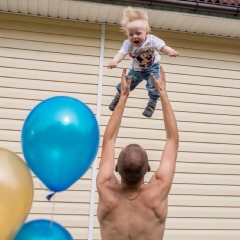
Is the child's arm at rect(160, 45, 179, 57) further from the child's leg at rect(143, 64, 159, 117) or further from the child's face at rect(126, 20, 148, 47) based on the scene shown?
the child's leg at rect(143, 64, 159, 117)

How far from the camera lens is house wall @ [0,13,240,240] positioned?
5.97m

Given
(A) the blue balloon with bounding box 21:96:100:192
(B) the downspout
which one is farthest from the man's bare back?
(B) the downspout

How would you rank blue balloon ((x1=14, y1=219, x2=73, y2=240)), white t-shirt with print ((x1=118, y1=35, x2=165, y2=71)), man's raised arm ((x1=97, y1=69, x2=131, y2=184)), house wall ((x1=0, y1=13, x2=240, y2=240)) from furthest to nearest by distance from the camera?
house wall ((x1=0, y1=13, x2=240, y2=240)) < white t-shirt with print ((x1=118, y1=35, x2=165, y2=71)) < man's raised arm ((x1=97, y1=69, x2=131, y2=184)) < blue balloon ((x1=14, y1=219, x2=73, y2=240))

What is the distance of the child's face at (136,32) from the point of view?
12.8 feet

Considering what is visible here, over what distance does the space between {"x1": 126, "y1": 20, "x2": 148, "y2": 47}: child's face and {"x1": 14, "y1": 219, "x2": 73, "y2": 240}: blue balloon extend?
1872mm

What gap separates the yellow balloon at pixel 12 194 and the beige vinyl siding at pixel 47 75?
3.03m

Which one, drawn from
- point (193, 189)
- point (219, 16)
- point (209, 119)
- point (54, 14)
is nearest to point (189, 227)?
point (193, 189)

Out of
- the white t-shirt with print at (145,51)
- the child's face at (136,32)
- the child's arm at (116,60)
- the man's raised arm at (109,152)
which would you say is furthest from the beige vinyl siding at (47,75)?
the man's raised arm at (109,152)

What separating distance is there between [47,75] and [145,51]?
2405mm

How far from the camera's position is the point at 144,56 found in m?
4.20

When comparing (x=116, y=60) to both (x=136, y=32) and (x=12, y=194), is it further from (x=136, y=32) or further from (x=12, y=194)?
(x=12, y=194)

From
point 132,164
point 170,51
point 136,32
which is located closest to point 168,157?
point 132,164

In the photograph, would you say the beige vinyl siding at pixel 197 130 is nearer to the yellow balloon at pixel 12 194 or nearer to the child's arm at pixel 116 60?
the child's arm at pixel 116 60

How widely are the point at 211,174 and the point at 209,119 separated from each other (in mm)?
820
